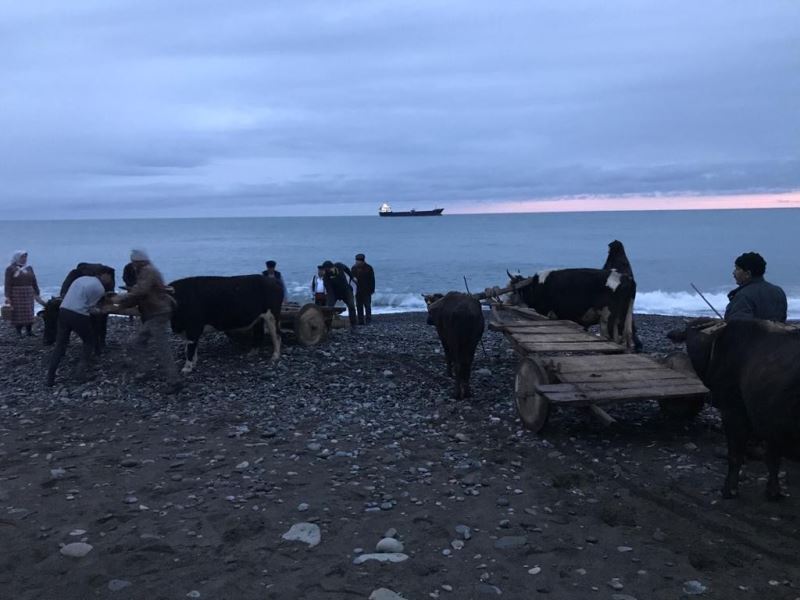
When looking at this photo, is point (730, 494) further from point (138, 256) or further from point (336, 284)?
point (336, 284)

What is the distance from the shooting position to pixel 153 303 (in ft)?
34.4

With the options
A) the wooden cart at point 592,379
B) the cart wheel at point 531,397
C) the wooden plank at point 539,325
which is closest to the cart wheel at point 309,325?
the wooden plank at point 539,325

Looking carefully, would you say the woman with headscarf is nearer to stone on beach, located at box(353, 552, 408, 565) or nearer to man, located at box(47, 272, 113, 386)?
man, located at box(47, 272, 113, 386)

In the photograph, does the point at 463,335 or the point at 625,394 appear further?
the point at 463,335

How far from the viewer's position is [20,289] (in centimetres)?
1546

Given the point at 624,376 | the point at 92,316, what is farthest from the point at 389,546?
the point at 92,316

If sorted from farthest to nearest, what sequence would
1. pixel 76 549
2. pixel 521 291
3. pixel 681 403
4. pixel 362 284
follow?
pixel 362 284
pixel 521 291
pixel 681 403
pixel 76 549

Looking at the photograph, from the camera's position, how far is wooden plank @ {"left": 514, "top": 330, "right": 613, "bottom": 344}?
393 inches

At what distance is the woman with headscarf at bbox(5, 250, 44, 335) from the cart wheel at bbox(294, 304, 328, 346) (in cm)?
599

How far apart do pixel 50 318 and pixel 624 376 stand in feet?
38.7

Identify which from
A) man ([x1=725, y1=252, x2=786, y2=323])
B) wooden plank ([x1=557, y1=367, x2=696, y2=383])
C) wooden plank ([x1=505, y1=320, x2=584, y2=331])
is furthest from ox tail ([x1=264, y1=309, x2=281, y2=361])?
man ([x1=725, y1=252, x2=786, y2=323])

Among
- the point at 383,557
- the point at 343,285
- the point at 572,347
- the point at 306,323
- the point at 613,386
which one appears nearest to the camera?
the point at 383,557

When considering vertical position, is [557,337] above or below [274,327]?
above

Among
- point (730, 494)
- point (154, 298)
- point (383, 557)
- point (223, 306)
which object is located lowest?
point (383, 557)
